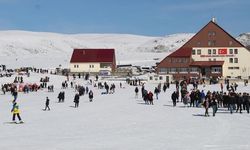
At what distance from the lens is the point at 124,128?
79.3 ft

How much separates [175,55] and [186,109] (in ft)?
151

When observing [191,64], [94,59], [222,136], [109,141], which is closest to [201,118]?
[222,136]

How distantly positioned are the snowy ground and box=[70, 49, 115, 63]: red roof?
176 ft

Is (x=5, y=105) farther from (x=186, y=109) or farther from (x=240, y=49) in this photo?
(x=240, y=49)

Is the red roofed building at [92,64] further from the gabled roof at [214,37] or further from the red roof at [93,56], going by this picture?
the gabled roof at [214,37]

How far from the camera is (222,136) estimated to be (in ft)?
69.1

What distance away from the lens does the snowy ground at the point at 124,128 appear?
1895 centimetres

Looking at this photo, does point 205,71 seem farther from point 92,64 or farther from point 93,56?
point 93,56

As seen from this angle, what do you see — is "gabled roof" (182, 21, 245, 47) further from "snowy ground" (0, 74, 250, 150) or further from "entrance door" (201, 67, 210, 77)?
"snowy ground" (0, 74, 250, 150)

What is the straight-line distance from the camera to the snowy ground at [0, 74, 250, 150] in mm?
18953

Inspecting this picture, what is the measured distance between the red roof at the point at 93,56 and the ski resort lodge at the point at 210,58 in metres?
15.6

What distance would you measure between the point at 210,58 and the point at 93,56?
23301 millimetres

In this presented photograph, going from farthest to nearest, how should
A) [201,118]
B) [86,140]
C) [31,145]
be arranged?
[201,118]
[86,140]
[31,145]

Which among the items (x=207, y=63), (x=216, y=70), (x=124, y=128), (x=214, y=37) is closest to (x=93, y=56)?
(x=207, y=63)
